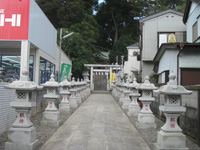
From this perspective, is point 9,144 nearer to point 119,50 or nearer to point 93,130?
point 93,130

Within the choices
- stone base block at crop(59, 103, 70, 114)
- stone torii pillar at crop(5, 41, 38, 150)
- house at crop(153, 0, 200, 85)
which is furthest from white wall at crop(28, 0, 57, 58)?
stone torii pillar at crop(5, 41, 38, 150)

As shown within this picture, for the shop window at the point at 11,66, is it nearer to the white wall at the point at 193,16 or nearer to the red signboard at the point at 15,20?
the red signboard at the point at 15,20

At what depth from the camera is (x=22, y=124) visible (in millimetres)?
5441

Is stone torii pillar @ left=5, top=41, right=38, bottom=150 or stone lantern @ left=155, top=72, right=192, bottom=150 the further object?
stone torii pillar @ left=5, top=41, right=38, bottom=150

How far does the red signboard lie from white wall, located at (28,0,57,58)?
386 millimetres

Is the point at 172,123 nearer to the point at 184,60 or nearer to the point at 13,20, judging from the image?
the point at 184,60

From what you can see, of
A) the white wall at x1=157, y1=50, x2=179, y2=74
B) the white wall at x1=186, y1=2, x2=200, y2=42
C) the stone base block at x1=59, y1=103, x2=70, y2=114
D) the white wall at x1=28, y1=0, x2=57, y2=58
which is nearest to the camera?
the stone base block at x1=59, y1=103, x2=70, y2=114

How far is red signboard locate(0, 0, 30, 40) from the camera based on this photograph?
13.3 metres

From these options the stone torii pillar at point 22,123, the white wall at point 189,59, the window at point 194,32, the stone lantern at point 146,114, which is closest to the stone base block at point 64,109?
the stone lantern at point 146,114

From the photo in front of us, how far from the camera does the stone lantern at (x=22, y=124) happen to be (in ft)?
17.4

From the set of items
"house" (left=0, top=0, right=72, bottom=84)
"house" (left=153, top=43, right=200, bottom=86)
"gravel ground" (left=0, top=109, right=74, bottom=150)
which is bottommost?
"gravel ground" (left=0, top=109, right=74, bottom=150)

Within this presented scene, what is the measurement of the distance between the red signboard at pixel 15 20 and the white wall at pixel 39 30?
386 mm

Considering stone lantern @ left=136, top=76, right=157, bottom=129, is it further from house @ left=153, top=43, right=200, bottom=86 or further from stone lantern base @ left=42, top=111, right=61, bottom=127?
house @ left=153, top=43, right=200, bottom=86

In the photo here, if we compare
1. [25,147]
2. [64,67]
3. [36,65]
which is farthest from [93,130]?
[36,65]
